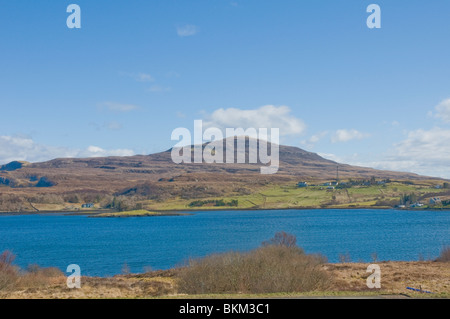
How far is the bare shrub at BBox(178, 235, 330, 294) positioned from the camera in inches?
1038

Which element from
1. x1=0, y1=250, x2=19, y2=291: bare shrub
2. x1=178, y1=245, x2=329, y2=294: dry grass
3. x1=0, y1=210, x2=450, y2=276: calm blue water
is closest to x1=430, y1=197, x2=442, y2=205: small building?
x1=0, y1=210, x2=450, y2=276: calm blue water

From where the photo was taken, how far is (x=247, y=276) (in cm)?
2930

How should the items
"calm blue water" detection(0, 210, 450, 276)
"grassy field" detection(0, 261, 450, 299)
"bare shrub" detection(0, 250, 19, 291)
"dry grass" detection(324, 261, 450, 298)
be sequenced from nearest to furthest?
"grassy field" detection(0, 261, 450, 299) → "dry grass" detection(324, 261, 450, 298) → "bare shrub" detection(0, 250, 19, 291) → "calm blue water" detection(0, 210, 450, 276)

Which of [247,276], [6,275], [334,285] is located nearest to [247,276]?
[247,276]

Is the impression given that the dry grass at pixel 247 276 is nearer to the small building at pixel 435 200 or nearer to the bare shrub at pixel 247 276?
the bare shrub at pixel 247 276

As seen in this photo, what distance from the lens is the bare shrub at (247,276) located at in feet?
86.5

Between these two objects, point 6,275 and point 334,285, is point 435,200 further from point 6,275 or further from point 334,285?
point 6,275

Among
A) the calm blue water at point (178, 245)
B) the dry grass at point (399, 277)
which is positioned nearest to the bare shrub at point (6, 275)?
the calm blue water at point (178, 245)

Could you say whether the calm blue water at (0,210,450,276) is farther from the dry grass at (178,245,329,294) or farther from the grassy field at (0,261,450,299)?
the dry grass at (178,245,329,294)

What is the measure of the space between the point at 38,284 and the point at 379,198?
574 feet
